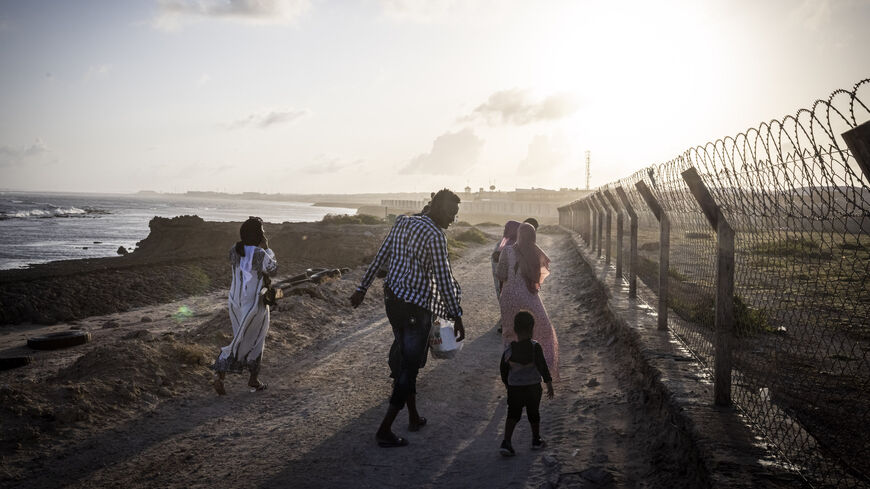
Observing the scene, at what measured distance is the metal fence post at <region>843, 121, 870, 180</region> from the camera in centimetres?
220

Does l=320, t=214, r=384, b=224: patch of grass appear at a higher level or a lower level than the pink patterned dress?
higher

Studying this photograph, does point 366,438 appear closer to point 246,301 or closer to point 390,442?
point 390,442

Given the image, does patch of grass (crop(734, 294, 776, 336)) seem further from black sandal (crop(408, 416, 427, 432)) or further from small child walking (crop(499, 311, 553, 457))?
black sandal (crop(408, 416, 427, 432))

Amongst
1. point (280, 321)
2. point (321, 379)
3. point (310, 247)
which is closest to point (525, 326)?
point (321, 379)

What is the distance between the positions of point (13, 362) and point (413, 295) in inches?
231

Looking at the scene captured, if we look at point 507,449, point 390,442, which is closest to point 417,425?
point 390,442

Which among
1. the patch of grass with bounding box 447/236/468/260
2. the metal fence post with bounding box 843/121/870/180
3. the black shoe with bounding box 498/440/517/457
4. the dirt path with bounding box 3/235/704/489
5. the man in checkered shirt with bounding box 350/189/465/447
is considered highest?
the metal fence post with bounding box 843/121/870/180

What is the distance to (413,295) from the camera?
3.99 metres

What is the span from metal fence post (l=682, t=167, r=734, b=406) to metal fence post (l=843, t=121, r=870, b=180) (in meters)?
1.74

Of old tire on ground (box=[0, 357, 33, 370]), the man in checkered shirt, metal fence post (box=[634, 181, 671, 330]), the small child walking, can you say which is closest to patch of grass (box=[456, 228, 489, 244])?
metal fence post (box=[634, 181, 671, 330])

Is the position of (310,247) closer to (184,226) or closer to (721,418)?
(184,226)

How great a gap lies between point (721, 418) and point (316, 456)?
2843mm

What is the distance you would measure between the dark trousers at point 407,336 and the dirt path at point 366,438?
48 centimetres

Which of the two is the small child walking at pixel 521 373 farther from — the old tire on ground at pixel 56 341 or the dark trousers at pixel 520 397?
the old tire on ground at pixel 56 341
